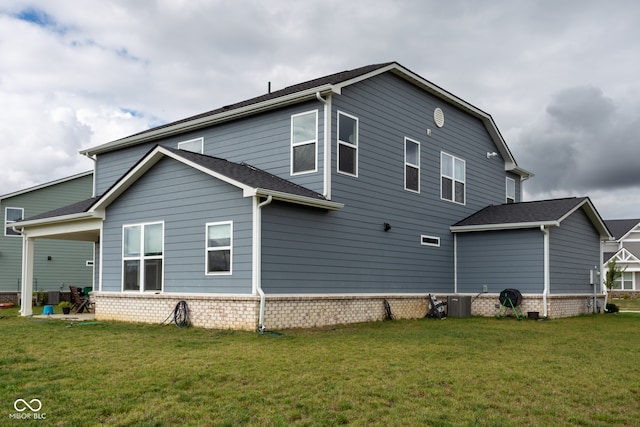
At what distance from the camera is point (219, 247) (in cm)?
1323

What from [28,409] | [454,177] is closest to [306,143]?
[454,177]

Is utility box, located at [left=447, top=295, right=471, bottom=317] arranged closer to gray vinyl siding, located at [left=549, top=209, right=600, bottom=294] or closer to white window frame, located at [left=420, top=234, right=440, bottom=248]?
white window frame, located at [left=420, top=234, right=440, bottom=248]

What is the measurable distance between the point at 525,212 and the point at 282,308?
31.2 feet

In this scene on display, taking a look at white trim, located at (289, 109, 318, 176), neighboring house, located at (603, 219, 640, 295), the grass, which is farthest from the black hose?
neighboring house, located at (603, 219, 640, 295)

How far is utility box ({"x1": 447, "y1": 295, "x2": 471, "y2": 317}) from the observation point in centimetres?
1786

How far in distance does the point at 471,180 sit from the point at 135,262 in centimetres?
1146

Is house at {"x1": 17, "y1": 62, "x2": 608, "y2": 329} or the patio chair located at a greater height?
house at {"x1": 17, "y1": 62, "x2": 608, "y2": 329}

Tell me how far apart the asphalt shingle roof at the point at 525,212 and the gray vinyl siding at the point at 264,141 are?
674cm

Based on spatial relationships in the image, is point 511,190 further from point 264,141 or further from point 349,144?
point 264,141

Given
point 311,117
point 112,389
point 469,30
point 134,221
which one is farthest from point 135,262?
point 469,30

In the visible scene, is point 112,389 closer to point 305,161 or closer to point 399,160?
point 305,161

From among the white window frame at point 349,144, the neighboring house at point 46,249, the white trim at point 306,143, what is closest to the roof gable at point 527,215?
the white window frame at point 349,144

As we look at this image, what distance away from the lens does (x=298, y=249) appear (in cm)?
1350

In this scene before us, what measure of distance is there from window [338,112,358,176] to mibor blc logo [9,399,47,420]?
9615 millimetres
